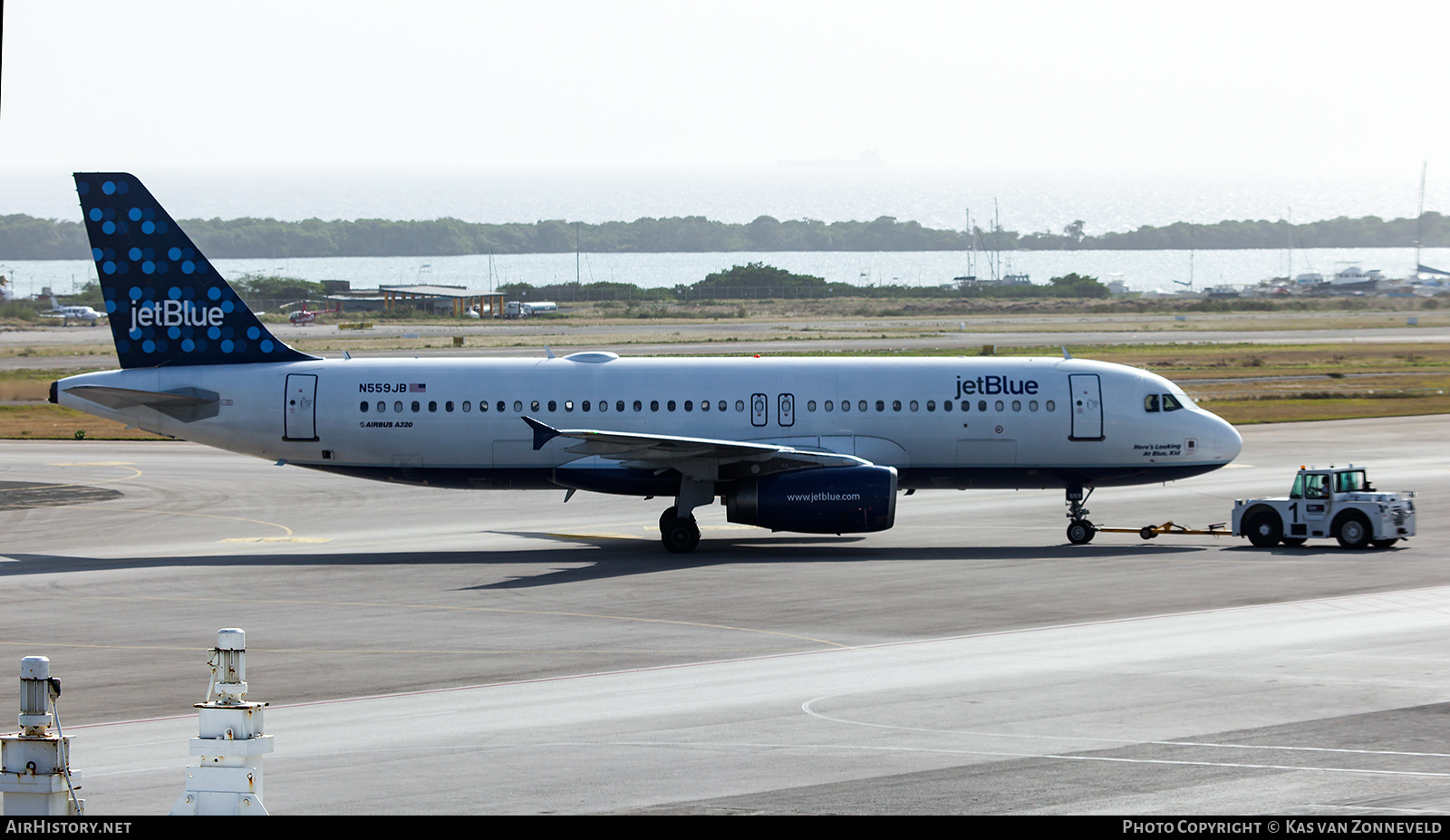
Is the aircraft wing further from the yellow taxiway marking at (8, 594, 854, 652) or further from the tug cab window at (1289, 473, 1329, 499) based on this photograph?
the tug cab window at (1289, 473, 1329, 499)

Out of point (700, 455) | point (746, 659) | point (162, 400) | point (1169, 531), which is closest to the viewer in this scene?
point (746, 659)

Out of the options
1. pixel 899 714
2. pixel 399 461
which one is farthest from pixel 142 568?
pixel 899 714

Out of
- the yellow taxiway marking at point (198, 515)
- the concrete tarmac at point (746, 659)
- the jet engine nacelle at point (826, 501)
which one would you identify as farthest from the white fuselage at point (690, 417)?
the yellow taxiway marking at point (198, 515)

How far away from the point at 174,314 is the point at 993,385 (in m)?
20.7

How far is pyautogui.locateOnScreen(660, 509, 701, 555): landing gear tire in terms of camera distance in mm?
33750

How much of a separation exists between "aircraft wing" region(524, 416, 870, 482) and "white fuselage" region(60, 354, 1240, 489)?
1254 mm

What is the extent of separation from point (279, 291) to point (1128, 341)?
4892 inches

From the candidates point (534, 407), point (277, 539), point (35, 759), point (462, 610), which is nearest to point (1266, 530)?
point (534, 407)

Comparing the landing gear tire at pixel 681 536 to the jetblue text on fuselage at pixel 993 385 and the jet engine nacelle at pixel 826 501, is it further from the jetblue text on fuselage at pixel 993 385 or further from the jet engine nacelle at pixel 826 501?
the jetblue text on fuselage at pixel 993 385

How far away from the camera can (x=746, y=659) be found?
72.7ft

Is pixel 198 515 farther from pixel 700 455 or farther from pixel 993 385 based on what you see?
pixel 993 385

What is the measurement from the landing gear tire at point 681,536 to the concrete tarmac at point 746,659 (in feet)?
1.47

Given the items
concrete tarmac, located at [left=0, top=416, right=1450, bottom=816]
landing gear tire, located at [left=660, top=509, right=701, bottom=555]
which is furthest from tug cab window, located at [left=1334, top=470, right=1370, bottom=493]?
landing gear tire, located at [left=660, top=509, right=701, bottom=555]

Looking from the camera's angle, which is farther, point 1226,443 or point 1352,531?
point 1226,443
